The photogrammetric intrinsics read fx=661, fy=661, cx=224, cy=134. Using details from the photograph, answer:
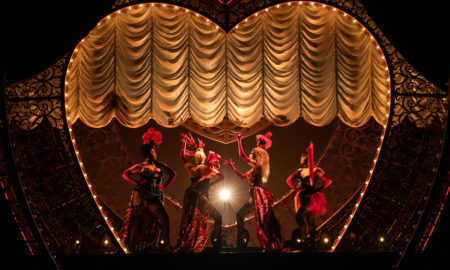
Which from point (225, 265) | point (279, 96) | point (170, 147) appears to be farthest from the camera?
point (170, 147)

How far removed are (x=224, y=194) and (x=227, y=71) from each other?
189cm

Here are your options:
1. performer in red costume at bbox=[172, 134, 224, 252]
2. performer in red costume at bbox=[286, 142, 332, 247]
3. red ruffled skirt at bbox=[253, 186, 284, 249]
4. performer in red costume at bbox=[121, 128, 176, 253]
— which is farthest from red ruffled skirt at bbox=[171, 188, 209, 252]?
performer in red costume at bbox=[286, 142, 332, 247]

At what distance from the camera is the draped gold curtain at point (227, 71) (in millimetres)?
6551

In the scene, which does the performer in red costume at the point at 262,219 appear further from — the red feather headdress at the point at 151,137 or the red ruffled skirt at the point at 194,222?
the red feather headdress at the point at 151,137

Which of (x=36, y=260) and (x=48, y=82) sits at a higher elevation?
(x=48, y=82)

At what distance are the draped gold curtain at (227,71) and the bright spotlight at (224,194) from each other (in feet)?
5.14

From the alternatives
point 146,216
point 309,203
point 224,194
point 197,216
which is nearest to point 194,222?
point 197,216

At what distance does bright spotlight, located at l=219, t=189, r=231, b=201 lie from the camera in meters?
7.96

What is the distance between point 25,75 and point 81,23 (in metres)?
0.71

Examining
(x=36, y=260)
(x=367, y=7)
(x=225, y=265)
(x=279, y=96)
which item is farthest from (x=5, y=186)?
(x=367, y=7)

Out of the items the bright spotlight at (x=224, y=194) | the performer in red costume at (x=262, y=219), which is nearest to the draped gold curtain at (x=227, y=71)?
the performer in red costume at (x=262, y=219)

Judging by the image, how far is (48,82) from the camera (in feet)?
21.5

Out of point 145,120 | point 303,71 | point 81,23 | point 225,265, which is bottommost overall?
point 225,265

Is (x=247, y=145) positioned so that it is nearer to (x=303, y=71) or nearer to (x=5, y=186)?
(x=303, y=71)
